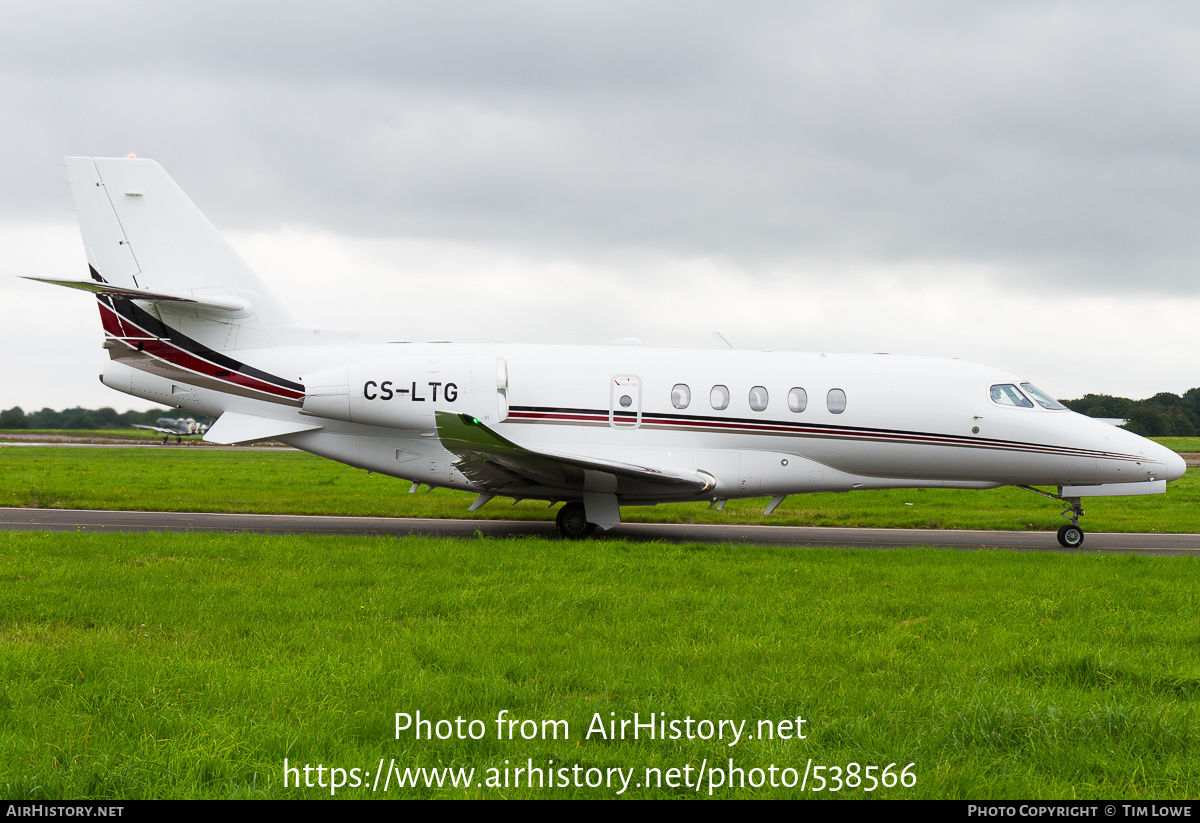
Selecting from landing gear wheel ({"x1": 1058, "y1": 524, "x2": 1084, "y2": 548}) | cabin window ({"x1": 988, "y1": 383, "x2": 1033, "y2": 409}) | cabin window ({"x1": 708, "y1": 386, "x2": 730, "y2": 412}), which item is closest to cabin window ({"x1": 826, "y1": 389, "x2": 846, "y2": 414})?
cabin window ({"x1": 708, "y1": 386, "x2": 730, "y2": 412})

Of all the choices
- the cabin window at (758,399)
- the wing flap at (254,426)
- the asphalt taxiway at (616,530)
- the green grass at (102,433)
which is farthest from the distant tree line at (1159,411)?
the green grass at (102,433)

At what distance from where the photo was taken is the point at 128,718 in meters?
5.05

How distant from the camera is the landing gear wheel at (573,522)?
15.1 m

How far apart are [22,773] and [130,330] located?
12725 mm

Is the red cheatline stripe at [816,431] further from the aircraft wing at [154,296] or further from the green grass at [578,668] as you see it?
the aircraft wing at [154,296]

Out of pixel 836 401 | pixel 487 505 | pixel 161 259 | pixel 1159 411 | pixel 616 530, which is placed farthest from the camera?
pixel 1159 411

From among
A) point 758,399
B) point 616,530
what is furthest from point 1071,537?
point 616,530

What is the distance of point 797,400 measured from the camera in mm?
15031

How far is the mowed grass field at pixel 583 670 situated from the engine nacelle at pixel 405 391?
134 inches

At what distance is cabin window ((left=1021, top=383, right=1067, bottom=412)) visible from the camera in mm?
15578

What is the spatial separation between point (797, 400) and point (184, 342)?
10.8 m

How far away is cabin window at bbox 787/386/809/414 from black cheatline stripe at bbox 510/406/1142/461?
0.26 m

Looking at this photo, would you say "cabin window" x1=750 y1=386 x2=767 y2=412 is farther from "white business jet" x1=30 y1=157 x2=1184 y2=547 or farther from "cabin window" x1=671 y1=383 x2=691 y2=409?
"cabin window" x1=671 y1=383 x2=691 y2=409

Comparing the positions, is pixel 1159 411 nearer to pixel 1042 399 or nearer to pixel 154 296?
pixel 1042 399
